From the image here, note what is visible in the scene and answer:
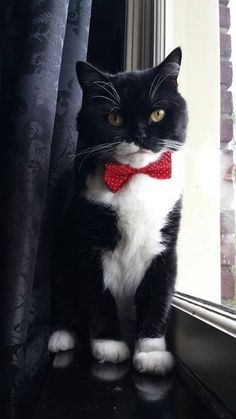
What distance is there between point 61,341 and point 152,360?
23cm

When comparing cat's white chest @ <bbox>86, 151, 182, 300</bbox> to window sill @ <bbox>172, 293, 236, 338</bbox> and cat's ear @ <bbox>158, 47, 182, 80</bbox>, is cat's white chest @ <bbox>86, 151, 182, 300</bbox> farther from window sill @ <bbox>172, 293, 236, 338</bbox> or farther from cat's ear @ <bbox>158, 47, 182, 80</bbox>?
cat's ear @ <bbox>158, 47, 182, 80</bbox>

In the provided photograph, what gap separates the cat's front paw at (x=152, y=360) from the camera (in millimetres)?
721

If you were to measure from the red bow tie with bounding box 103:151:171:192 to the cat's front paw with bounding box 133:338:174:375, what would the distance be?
1.07 feet

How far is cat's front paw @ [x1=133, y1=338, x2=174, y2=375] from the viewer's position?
72 centimetres

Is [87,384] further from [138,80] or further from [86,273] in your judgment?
[138,80]

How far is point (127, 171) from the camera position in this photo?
87 centimetres

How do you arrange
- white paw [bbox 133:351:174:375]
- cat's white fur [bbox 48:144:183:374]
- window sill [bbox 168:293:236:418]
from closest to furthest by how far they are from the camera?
window sill [bbox 168:293:236:418], white paw [bbox 133:351:174:375], cat's white fur [bbox 48:144:183:374]

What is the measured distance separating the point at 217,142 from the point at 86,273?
1.37 feet

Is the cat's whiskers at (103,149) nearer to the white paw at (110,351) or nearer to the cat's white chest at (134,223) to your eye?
the cat's white chest at (134,223)

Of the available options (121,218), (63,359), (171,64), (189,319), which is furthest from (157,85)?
(63,359)

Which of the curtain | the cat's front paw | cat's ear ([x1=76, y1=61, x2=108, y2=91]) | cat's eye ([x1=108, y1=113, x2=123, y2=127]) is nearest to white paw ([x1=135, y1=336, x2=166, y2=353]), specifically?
the cat's front paw

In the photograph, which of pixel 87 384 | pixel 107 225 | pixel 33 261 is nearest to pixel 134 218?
pixel 107 225

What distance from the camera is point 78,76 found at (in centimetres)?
93

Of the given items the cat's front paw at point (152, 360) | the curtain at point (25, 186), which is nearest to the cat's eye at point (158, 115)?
the curtain at point (25, 186)
